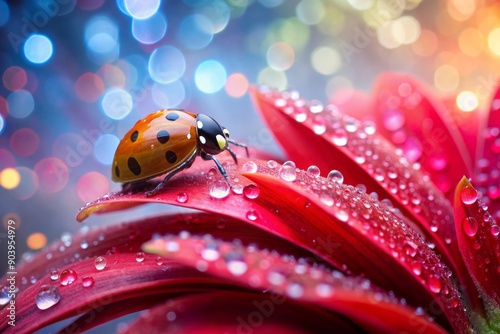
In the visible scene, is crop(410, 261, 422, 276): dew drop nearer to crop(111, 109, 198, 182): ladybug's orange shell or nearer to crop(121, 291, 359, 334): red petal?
crop(121, 291, 359, 334): red petal

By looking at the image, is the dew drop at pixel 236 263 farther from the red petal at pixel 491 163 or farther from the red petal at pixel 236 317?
the red petal at pixel 491 163

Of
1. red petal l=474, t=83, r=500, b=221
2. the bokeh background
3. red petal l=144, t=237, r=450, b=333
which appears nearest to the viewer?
red petal l=144, t=237, r=450, b=333

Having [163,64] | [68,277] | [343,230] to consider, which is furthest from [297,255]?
[163,64]

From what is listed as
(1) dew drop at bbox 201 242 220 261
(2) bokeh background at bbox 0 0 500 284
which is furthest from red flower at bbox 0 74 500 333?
(2) bokeh background at bbox 0 0 500 284

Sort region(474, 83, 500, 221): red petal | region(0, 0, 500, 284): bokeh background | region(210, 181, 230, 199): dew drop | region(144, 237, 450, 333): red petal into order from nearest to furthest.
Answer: region(144, 237, 450, 333): red petal
region(210, 181, 230, 199): dew drop
region(474, 83, 500, 221): red petal
region(0, 0, 500, 284): bokeh background

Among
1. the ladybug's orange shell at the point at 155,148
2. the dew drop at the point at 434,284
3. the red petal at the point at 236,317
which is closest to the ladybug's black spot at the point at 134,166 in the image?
the ladybug's orange shell at the point at 155,148

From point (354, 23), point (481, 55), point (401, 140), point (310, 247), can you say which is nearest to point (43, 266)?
point (310, 247)

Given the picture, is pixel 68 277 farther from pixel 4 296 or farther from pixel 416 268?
pixel 416 268
